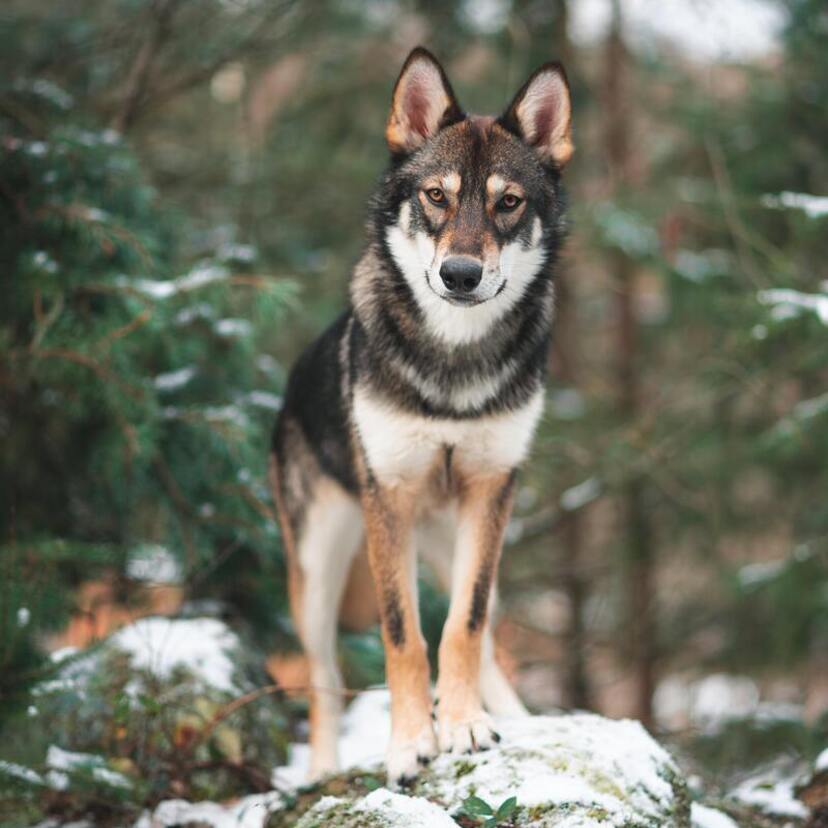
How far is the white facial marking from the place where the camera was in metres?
3.63

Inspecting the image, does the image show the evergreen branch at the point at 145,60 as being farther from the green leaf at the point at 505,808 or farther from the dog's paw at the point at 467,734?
the green leaf at the point at 505,808

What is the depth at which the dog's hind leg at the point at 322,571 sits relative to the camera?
433cm

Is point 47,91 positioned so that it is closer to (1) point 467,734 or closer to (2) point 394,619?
(2) point 394,619

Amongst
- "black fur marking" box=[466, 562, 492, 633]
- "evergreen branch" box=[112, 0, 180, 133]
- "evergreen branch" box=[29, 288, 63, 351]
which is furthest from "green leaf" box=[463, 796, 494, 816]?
"evergreen branch" box=[112, 0, 180, 133]

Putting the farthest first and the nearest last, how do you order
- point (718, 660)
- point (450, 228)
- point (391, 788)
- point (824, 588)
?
point (718, 660) < point (824, 588) < point (450, 228) < point (391, 788)

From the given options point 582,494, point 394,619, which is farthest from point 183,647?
point 582,494

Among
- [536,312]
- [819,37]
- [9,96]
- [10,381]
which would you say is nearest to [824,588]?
[536,312]

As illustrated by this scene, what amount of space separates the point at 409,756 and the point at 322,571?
127 centimetres

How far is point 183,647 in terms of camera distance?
4.31 metres

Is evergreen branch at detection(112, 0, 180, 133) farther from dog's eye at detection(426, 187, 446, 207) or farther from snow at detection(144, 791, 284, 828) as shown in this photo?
snow at detection(144, 791, 284, 828)

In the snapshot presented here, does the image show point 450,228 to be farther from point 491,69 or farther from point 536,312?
point 491,69

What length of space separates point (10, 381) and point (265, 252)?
3.47 m

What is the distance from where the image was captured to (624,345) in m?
9.92

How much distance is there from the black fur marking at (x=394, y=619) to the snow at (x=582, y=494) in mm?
3737
